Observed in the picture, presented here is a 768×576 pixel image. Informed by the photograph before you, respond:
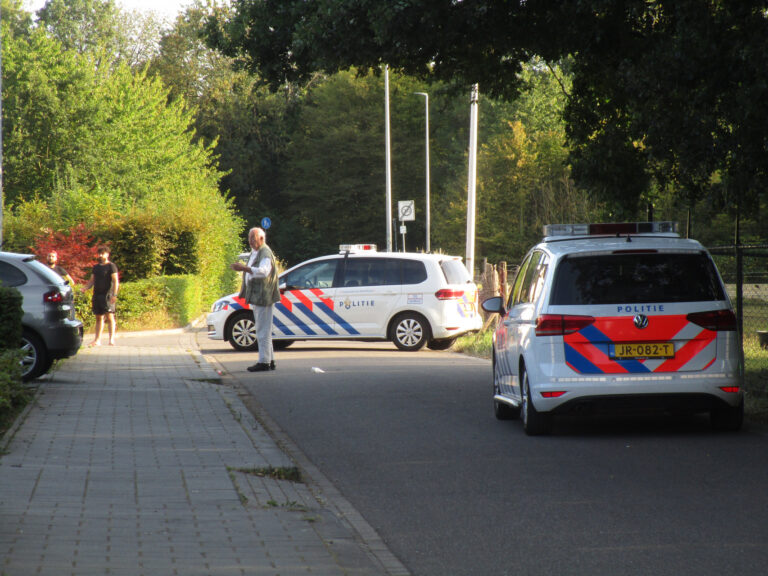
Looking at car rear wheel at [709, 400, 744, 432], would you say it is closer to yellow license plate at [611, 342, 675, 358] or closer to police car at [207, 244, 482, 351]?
yellow license plate at [611, 342, 675, 358]

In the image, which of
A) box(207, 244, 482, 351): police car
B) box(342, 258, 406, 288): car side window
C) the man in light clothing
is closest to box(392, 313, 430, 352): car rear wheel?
box(207, 244, 482, 351): police car

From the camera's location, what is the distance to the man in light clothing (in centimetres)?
1573

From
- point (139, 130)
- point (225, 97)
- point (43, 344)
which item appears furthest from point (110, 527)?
point (225, 97)

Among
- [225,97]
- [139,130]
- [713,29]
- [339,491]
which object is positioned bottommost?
[339,491]

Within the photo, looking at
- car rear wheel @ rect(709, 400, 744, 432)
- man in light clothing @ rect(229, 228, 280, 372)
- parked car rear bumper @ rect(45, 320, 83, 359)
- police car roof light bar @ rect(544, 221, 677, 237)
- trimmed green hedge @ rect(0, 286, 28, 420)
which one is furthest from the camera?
man in light clothing @ rect(229, 228, 280, 372)

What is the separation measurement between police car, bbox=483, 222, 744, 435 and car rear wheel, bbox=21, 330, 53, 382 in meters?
6.97

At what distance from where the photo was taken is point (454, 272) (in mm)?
20344

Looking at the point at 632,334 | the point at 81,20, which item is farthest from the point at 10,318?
the point at 81,20

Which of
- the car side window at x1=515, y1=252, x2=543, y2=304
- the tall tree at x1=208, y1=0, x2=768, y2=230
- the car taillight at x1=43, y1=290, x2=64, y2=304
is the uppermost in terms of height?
the tall tree at x1=208, y1=0, x2=768, y2=230

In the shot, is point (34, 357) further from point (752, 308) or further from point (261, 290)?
point (752, 308)

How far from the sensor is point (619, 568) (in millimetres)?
5312

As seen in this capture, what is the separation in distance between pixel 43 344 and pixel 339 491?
7.65 m

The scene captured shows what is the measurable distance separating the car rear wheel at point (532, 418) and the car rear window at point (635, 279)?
0.86 m

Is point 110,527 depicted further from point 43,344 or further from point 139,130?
point 139,130
